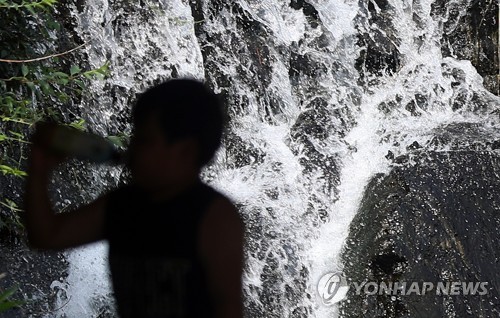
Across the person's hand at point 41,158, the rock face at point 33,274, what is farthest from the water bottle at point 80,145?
the rock face at point 33,274

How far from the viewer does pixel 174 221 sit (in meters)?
1.67

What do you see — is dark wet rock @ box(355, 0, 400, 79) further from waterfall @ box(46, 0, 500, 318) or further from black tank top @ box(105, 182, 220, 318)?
black tank top @ box(105, 182, 220, 318)

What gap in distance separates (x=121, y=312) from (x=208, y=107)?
1.36 feet

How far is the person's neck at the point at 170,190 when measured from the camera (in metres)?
1.70

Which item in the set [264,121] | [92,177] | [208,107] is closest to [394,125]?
[264,121]

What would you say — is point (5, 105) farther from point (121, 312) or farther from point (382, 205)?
point (121, 312)

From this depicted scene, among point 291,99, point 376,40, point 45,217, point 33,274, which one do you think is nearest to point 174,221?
point 45,217

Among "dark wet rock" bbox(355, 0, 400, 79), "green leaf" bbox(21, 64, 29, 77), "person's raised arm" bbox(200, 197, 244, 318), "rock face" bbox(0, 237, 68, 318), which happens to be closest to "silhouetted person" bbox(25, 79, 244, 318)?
"person's raised arm" bbox(200, 197, 244, 318)

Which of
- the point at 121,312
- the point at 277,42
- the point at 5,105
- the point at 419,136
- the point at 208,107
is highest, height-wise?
the point at 277,42

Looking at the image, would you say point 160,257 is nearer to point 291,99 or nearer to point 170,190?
point 170,190

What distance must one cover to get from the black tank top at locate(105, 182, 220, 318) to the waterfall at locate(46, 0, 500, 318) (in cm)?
331

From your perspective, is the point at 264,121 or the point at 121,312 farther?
the point at 264,121

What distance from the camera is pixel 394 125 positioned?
6727 mm

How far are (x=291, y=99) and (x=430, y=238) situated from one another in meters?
2.09
